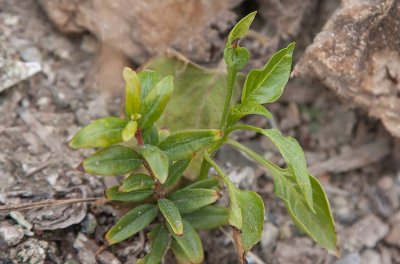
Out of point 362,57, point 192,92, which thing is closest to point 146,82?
point 192,92

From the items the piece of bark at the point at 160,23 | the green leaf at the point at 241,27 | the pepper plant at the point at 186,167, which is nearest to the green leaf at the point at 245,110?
the pepper plant at the point at 186,167

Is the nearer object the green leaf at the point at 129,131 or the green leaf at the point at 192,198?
the green leaf at the point at 129,131

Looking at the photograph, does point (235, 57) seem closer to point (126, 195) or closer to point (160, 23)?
point (126, 195)

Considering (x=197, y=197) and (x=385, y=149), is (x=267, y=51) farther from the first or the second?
(x=197, y=197)

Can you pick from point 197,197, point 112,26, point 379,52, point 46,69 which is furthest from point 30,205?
point 379,52

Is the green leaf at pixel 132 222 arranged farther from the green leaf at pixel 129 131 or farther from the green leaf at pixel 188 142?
the green leaf at pixel 129 131

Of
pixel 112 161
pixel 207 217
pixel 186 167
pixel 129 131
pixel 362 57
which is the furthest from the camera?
pixel 362 57
